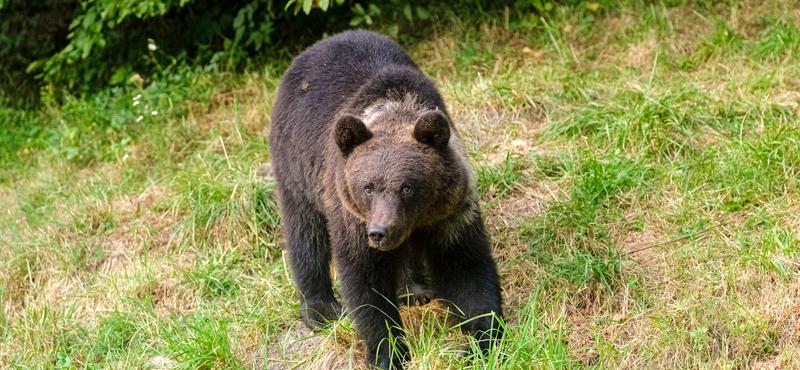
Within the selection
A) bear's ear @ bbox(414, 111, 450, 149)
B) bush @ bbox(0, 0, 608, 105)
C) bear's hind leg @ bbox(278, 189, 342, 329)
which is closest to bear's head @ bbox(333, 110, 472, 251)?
bear's ear @ bbox(414, 111, 450, 149)

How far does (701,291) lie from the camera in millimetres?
5969

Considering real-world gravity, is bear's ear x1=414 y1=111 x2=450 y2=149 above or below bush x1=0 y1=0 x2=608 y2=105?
above

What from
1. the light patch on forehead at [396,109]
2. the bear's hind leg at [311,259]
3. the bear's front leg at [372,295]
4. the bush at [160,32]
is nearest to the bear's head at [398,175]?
the light patch on forehead at [396,109]

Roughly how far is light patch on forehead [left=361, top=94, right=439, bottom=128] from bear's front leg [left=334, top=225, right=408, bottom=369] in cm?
73

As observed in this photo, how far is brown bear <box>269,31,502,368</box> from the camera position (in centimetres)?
543

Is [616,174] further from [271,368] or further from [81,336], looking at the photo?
[81,336]

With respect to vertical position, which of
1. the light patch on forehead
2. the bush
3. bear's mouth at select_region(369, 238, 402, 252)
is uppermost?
the light patch on forehead

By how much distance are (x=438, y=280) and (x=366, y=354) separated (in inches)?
23.5

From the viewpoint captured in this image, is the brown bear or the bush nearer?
the brown bear

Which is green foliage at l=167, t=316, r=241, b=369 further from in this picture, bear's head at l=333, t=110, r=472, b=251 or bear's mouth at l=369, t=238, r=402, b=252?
bear's mouth at l=369, t=238, r=402, b=252

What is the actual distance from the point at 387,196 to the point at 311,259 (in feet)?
5.33

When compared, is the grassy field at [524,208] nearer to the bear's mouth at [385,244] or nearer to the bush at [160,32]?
the bush at [160,32]

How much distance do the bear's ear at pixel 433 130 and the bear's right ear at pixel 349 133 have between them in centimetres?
29

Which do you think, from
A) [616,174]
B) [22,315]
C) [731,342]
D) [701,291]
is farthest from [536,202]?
[22,315]
